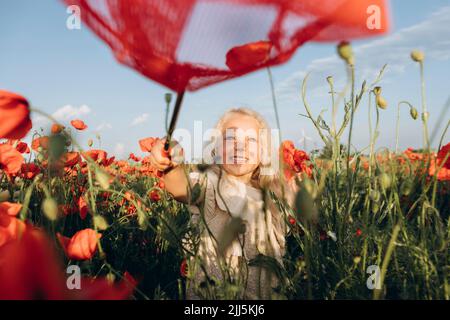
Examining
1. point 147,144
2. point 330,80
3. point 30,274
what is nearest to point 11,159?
point 147,144

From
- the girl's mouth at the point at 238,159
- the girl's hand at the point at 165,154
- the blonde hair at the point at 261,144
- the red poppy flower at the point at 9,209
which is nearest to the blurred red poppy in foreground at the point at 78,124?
the blonde hair at the point at 261,144

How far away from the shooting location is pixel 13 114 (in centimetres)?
80

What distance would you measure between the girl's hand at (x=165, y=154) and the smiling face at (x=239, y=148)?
1.43 feet

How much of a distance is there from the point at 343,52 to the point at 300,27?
0.33 feet

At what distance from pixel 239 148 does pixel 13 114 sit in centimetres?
77

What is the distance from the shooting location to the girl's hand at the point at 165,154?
0.90 m

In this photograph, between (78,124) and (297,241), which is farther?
(78,124)

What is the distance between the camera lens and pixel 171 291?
1339 mm

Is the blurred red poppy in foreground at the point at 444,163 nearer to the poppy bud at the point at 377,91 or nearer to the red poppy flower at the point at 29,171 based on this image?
the poppy bud at the point at 377,91

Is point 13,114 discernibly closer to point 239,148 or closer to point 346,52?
point 346,52

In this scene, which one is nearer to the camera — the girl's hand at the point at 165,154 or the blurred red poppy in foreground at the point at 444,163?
the girl's hand at the point at 165,154
